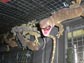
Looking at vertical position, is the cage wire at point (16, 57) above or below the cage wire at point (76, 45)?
below

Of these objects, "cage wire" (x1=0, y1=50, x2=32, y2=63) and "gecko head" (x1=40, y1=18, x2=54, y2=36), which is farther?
"cage wire" (x1=0, y1=50, x2=32, y2=63)

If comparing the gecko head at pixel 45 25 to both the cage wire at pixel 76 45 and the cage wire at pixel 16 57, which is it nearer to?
the cage wire at pixel 76 45

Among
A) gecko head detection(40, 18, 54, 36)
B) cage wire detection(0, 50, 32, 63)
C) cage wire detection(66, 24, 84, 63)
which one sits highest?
gecko head detection(40, 18, 54, 36)

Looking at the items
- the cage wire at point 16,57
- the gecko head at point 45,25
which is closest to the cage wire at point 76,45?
the gecko head at point 45,25

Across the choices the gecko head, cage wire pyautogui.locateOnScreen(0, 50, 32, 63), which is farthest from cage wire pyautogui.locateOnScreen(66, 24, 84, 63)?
cage wire pyautogui.locateOnScreen(0, 50, 32, 63)

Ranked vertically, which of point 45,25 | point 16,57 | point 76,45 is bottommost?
point 16,57

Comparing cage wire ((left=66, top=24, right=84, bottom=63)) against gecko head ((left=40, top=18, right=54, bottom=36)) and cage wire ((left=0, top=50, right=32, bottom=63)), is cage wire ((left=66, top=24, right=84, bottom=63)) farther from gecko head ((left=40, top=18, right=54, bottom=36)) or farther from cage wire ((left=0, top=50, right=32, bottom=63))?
cage wire ((left=0, top=50, right=32, bottom=63))

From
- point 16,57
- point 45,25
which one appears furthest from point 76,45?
point 16,57

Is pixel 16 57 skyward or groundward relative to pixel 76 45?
groundward

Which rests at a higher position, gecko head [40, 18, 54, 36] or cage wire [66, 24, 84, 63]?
gecko head [40, 18, 54, 36]

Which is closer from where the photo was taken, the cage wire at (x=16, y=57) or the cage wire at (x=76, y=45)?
the cage wire at (x=76, y=45)

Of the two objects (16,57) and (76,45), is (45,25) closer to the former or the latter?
(76,45)

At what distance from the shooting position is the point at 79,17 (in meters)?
1.12

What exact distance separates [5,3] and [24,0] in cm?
14
